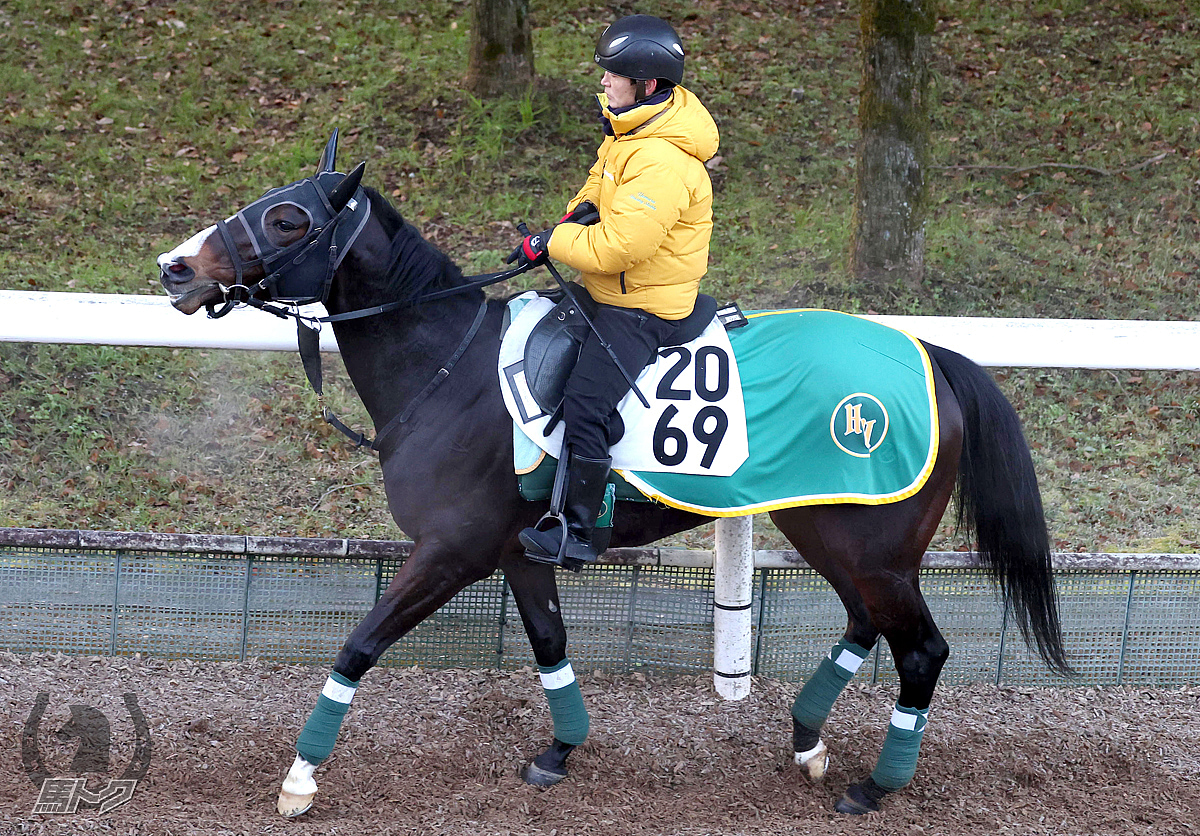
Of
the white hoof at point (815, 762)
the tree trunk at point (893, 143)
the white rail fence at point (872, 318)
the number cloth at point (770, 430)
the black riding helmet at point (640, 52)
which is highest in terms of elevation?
the tree trunk at point (893, 143)

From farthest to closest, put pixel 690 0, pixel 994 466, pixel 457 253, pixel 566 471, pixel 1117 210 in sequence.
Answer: pixel 690 0
pixel 1117 210
pixel 457 253
pixel 994 466
pixel 566 471

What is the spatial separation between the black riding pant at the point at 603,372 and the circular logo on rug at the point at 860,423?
692mm

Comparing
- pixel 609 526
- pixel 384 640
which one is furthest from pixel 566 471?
A: pixel 384 640

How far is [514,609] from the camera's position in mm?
4953

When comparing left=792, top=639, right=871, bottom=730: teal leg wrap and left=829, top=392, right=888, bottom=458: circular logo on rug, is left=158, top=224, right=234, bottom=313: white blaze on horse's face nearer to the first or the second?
left=829, top=392, right=888, bottom=458: circular logo on rug

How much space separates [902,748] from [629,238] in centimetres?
223

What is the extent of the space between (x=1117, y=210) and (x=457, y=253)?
6059mm

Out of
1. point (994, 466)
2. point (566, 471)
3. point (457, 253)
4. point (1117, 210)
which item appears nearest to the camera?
point (566, 471)

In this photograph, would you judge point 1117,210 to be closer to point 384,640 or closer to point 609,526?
point 609,526

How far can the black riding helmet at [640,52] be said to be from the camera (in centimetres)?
356

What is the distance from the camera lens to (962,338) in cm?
448

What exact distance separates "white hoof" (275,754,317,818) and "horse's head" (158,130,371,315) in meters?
1.66

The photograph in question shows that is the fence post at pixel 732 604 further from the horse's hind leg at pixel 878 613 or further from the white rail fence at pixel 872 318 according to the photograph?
the horse's hind leg at pixel 878 613

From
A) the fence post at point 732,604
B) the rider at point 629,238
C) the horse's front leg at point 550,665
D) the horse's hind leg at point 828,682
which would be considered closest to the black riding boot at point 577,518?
the rider at point 629,238
